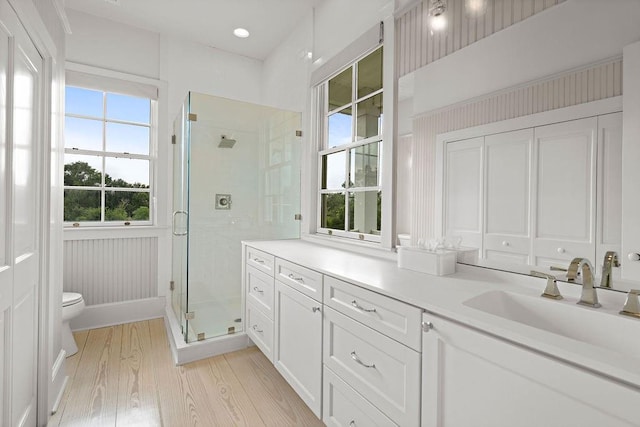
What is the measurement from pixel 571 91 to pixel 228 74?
3243 millimetres

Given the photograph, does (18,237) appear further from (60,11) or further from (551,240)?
(551,240)

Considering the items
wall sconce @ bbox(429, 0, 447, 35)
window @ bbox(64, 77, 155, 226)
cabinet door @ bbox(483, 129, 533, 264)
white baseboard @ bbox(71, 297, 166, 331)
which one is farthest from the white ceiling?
white baseboard @ bbox(71, 297, 166, 331)

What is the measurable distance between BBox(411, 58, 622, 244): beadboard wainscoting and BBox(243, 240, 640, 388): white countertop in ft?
1.05

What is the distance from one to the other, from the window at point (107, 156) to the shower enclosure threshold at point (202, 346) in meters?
1.34

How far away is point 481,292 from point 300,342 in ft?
3.21

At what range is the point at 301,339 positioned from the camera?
1.69 metres

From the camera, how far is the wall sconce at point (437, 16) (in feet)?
5.19

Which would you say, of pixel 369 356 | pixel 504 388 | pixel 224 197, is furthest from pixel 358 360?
pixel 224 197

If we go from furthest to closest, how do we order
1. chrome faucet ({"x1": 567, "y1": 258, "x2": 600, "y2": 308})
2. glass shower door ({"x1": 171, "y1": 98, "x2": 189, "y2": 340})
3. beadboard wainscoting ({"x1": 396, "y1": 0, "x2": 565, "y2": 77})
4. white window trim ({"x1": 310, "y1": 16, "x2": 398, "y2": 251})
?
glass shower door ({"x1": 171, "y1": 98, "x2": 189, "y2": 340})
white window trim ({"x1": 310, "y1": 16, "x2": 398, "y2": 251})
beadboard wainscoting ({"x1": 396, "y1": 0, "x2": 565, "y2": 77})
chrome faucet ({"x1": 567, "y1": 258, "x2": 600, "y2": 308})

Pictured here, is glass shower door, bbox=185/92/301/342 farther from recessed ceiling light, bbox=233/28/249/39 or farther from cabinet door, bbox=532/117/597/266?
cabinet door, bbox=532/117/597/266

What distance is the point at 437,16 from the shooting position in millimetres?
1615

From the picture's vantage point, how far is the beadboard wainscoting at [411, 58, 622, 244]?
1.01 m

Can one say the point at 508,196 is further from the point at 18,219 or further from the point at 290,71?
the point at 290,71

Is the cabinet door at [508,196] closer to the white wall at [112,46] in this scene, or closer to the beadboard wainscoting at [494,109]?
the beadboard wainscoting at [494,109]
